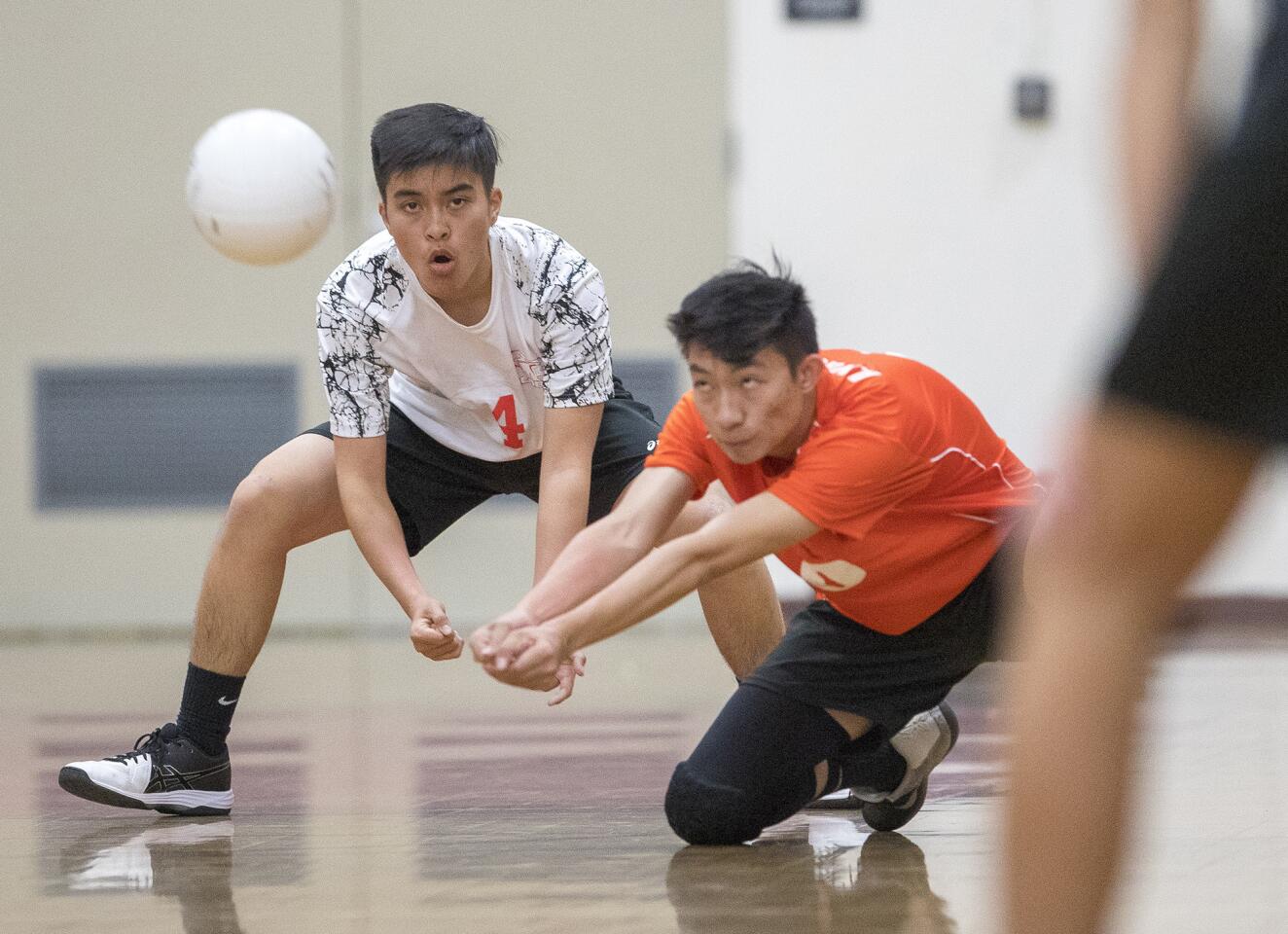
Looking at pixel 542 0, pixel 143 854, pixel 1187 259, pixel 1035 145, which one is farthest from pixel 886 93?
pixel 1187 259

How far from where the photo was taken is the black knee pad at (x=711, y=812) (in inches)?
92.2

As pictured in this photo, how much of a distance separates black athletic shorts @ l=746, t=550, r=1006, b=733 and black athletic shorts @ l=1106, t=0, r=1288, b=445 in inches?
58.2

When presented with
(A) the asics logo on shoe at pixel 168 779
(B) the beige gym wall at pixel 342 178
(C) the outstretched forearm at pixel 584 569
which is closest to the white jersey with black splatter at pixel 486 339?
(C) the outstretched forearm at pixel 584 569

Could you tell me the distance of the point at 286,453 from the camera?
9.15ft

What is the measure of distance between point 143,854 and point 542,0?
17.0ft

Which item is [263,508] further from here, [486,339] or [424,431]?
[486,339]

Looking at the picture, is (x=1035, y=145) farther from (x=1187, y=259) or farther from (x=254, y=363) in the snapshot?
(x=1187, y=259)

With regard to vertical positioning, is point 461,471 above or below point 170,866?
above

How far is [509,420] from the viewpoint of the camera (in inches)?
111

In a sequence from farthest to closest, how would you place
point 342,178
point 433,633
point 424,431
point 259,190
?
point 342,178, point 259,190, point 424,431, point 433,633

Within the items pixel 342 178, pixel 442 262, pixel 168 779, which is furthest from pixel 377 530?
pixel 342 178

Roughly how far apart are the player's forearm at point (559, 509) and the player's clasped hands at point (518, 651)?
50 cm

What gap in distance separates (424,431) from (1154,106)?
1.93m

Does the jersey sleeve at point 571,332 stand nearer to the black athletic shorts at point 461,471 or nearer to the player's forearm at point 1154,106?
the black athletic shorts at point 461,471
